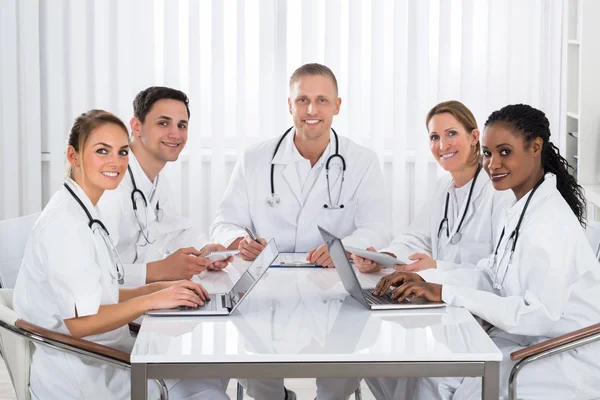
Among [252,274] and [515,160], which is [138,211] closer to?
[252,274]

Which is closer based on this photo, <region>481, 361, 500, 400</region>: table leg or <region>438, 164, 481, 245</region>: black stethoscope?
<region>481, 361, 500, 400</region>: table leg

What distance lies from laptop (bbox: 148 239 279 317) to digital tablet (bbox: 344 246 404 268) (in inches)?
10.5

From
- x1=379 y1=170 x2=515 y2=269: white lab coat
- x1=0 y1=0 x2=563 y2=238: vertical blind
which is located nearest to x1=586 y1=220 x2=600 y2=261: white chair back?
x1=379 y1=170 x2=515 y2=269: white lab coat

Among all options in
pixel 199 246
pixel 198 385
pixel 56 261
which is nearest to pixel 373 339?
pixel 198 385

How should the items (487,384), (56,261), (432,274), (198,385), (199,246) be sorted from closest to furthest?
(487,384), (56,261), (198,385), (432,274), (199,246)

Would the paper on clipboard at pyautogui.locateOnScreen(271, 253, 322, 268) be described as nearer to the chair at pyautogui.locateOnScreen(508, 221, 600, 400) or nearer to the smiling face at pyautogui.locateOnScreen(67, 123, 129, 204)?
the smiling face at pyautogui.locateOnScreen(67, 123, 129, 204)

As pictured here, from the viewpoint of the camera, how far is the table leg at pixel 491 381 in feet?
5.67

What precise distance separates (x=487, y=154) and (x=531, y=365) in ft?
2.02

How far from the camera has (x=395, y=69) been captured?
4.63 m

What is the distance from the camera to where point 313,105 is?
121 inches

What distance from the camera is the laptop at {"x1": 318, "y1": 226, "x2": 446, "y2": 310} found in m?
2.06

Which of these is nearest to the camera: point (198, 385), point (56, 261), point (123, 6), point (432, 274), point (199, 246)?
point (56, 261)

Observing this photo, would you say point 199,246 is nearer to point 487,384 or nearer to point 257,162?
point 257,162

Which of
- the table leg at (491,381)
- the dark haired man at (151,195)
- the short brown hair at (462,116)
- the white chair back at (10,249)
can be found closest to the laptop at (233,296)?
the dark haired man at (151,195)
